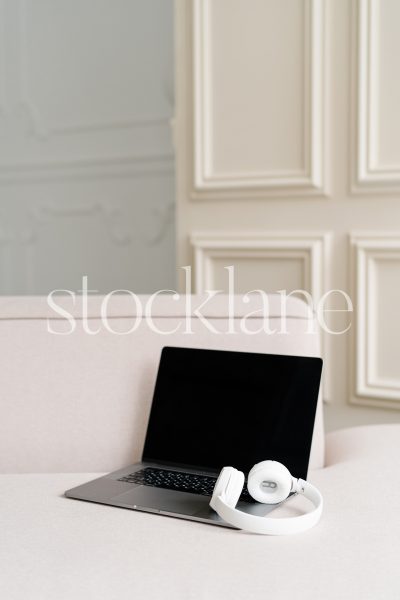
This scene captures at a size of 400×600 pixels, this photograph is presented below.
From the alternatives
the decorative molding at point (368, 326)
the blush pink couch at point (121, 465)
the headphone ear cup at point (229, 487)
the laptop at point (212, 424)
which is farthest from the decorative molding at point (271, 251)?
the headphone ear cup at point (229, 487)

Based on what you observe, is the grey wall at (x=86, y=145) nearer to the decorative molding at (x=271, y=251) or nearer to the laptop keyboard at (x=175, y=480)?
the decorative molding at (x=271, y=251)

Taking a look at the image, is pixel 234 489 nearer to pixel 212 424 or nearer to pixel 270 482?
pixel 270 482

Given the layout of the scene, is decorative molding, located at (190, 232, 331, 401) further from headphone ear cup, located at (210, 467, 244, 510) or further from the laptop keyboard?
headphone ear cup, located at (210, 467, 244, 510)

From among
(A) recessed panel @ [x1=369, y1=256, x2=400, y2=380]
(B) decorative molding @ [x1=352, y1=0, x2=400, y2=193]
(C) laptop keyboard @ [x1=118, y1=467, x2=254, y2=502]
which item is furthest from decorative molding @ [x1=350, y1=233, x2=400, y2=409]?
(C) laptop keyboard @ [x1=118, y1=467, x2=254, y2=502]

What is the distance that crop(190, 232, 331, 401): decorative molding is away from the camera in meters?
2.08

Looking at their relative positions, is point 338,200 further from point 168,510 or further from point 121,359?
point 168,510

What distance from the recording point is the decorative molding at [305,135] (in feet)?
6.66

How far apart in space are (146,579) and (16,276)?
131 inches

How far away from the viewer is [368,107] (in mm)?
1976

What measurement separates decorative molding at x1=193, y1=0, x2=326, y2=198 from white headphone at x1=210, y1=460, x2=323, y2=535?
124cm

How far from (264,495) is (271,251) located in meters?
1.28

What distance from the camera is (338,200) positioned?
2.05 m

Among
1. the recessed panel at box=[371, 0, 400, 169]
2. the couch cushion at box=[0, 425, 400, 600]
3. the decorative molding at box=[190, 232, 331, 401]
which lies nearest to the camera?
the couch cushion at box=[0, 425, 400, 600]

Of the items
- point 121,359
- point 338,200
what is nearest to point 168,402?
point 121,359
